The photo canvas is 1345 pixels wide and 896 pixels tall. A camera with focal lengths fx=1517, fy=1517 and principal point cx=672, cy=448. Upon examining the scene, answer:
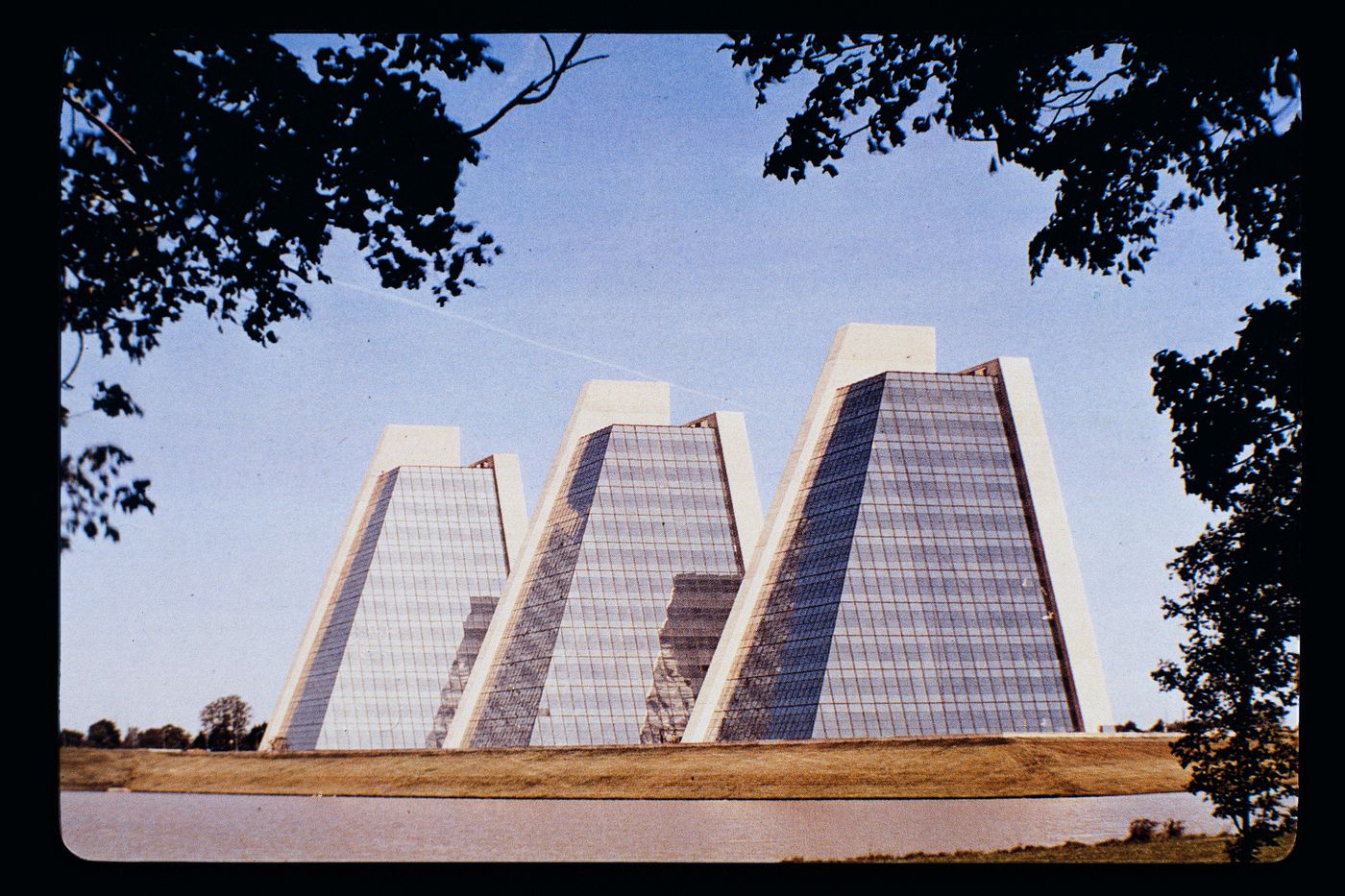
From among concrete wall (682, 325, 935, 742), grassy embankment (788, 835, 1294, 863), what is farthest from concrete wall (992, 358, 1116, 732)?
grassy embankment (788, 835, 1294, 863)

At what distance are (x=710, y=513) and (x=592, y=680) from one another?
7.95m

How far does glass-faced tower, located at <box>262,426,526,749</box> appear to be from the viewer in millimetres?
65688

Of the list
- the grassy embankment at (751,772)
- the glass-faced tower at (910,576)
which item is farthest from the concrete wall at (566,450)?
the glass-faced tower at (910,576)

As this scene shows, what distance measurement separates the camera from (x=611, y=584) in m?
56.5

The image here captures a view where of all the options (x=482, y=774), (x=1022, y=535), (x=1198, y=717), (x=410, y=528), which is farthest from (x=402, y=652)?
(x=1198, y=717)

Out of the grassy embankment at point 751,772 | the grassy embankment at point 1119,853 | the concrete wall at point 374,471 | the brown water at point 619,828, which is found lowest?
the grassy embankment at point 1119,853

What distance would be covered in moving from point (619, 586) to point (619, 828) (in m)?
33.4

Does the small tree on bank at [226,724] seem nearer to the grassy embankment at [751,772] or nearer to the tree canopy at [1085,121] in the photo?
the grassy embankment at [751,772]

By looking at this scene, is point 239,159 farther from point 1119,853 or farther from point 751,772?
point 751,772

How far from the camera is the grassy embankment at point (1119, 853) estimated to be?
41.9 feet

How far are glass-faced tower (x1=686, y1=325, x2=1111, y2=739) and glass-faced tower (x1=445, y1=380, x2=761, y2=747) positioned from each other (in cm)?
685

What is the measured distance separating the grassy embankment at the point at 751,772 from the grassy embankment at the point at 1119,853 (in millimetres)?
15205

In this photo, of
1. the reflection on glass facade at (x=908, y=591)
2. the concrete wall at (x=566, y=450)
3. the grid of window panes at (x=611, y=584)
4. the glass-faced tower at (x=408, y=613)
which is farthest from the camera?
→ the glass-faced tower at (x=408, y=613)

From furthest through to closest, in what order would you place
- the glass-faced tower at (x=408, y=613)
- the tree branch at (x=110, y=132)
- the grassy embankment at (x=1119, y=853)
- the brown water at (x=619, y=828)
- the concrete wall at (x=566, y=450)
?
the glass-faced tower at (x=408, y=613)
the concrete wall at (x=566, y=450)
the brown water at (x=619, y=828)
the grassy embankment at (x=1119, y=853)
the tree branch at (x=110, y=132)
